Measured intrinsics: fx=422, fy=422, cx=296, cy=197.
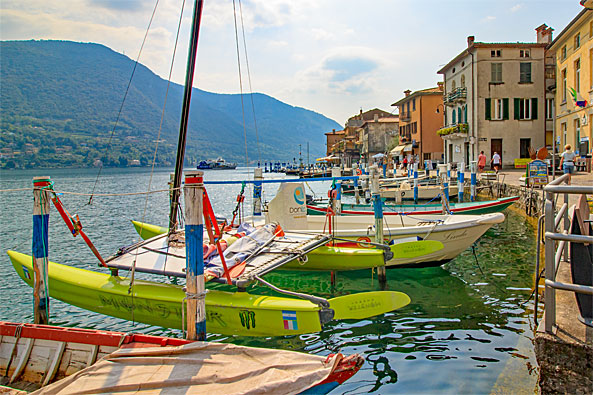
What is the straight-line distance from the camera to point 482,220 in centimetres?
1130

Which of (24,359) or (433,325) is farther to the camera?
(433,325)

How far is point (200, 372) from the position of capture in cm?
454

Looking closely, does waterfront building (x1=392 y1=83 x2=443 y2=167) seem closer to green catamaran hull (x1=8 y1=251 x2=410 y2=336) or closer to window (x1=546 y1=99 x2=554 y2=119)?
window (x1=546 y1=99 x2=554 y2=119)

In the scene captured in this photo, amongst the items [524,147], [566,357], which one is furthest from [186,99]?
[524,147]

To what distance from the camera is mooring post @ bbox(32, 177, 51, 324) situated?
6.74 meters

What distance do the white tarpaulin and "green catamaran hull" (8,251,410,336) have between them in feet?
5.71

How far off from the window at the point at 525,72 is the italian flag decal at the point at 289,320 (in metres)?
39.9

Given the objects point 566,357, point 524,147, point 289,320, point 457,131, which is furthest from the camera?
point 457,131

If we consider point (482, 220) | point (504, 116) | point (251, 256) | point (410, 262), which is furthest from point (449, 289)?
point (504, 116)

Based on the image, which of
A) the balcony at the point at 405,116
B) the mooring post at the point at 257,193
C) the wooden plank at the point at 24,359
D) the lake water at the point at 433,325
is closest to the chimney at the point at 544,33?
the balcony at the point at 405,116

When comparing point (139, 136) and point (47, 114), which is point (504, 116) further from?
point (47, 114)

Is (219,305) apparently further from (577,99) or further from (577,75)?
(577,75)

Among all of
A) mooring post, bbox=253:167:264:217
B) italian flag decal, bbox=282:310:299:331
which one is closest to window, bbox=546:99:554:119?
mooring post, bbox=253:167:264:217

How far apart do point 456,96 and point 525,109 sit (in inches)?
247
